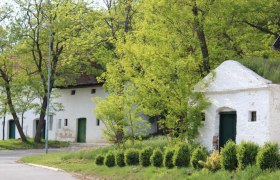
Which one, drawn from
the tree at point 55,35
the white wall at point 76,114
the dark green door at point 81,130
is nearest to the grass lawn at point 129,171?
the tree at point 55,35

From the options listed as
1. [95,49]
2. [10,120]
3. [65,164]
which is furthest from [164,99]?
[10,120]

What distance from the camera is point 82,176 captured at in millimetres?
19766

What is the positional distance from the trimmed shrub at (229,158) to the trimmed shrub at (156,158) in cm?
337

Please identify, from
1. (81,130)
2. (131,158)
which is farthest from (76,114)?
(131,158)

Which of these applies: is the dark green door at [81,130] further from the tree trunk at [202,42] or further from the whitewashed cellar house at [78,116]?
the tree trunk at [202,42]

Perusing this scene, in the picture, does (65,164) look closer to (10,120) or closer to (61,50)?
(61,50)

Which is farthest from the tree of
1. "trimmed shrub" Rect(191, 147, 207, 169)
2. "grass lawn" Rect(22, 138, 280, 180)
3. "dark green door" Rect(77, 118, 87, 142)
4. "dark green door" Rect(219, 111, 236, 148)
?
"trimmed shrub" Rect(191, 147, 207, 169)

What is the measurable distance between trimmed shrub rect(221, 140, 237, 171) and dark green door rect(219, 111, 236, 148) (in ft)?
14.2

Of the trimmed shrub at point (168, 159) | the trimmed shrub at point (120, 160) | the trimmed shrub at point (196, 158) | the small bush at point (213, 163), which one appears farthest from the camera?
the trimmed shrub at point (120, 160)

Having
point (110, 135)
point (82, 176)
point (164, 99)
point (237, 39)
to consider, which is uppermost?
point (237, 39)

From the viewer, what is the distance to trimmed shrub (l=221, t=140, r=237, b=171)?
50.5 ft

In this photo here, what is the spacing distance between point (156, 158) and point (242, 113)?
365 centimetres

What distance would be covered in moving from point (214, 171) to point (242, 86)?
172 inches

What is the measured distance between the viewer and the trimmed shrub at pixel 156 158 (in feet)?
60.3
